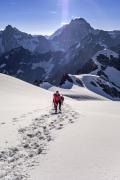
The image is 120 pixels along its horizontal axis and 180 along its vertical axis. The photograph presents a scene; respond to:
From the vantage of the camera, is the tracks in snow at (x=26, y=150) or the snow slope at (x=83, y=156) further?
the tracks in snow at (x=26, y=150)

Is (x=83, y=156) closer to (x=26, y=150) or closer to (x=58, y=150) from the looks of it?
(x=58, y=150)

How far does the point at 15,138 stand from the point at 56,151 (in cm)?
241

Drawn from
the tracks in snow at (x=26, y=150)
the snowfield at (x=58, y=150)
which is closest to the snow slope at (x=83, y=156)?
the snowfield at (x=58, y=150)

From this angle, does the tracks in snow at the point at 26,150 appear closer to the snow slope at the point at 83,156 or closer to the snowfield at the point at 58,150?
the snowfield at the point at 58,150

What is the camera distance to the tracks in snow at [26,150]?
30.8 ft

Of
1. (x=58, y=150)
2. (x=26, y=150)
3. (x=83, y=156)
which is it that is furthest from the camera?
(x=58, y=150)

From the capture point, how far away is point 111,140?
1347 cm

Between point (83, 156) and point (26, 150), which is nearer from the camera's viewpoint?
point (83, 156)

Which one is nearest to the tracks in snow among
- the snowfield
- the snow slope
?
the snowfield

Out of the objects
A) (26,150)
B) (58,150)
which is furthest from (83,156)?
(26,150)

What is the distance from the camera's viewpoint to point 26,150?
11727mm

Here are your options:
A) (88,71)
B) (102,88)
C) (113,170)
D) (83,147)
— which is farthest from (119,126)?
(88,71)

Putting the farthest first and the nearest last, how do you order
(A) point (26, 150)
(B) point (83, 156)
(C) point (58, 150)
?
(C) point (58, 150) < (A) point (26, 150) < (B) point (83, 156)

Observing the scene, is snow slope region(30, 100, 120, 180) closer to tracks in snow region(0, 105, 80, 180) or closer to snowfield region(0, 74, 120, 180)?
snowfield region(0, 74, 120, 180)
